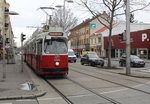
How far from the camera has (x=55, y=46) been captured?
50.8 feet

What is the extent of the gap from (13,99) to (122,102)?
3921 mm

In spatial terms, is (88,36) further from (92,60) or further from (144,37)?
(92,60)

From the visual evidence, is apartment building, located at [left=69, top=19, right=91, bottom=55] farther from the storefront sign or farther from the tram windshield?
the tram windshield

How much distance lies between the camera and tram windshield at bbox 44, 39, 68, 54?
50.4 feet

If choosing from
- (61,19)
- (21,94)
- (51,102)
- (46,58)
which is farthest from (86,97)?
(61,19)

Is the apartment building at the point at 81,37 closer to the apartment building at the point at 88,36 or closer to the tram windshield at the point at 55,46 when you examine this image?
the apartment building at the point at 88,36

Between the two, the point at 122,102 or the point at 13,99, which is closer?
the point at 122,102

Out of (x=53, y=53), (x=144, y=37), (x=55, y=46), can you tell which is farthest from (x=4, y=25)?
(x=144, y=37)

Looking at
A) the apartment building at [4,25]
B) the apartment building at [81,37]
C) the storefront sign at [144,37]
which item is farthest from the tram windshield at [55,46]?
the apartment building at [81,37]

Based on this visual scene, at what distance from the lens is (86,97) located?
9.57m

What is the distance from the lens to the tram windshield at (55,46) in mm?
15352

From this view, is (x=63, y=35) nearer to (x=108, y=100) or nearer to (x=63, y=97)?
(x=63, y=97)

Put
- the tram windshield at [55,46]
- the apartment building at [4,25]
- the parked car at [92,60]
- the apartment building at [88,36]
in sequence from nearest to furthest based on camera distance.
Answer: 1. the tram windshield at [55,46]
2. the apartment building at [4,25]
3. the parked car at [92,60]
4. the apartment building at [88,36]

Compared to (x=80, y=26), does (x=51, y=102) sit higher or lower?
lower
